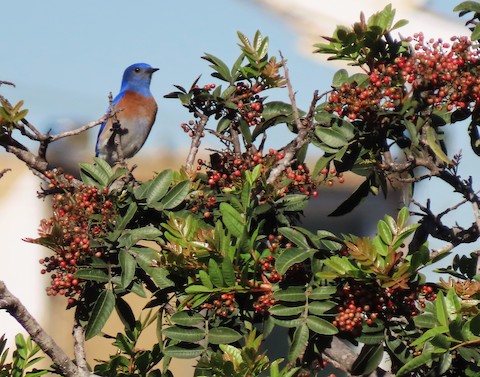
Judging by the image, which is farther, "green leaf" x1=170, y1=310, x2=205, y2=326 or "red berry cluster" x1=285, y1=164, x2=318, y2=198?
"red berry cluster" x1=285, y1=164, x2=318, y2=198

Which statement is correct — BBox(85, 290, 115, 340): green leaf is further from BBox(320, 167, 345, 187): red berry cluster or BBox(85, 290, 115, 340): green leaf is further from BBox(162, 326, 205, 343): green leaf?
BBox(320, 167, 345, 187): red berry cluster

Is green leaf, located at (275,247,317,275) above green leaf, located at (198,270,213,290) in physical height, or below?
above

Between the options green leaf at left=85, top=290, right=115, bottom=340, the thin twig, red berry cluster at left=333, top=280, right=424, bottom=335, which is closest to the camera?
red berry cluster at left=333, top=280, right=424, bottom=335

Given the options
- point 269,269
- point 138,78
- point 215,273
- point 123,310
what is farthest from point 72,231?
point 138,78

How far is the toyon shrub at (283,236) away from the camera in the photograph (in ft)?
7.79

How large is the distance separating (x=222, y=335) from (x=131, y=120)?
4233 mm

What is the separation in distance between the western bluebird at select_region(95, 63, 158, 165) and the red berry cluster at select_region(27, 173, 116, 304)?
3.32 metres

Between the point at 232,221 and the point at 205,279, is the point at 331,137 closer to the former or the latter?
the point at 232,221

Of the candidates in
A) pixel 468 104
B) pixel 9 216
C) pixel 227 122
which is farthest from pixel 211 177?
pixel 9 216

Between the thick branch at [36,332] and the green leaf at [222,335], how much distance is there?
48cm

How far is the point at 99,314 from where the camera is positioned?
8.41 ft

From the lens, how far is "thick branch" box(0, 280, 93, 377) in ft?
8.02

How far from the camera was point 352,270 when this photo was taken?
231cm

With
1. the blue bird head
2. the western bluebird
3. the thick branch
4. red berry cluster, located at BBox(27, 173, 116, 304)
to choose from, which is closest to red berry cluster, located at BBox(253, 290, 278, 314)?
red berry cluster, located at BBox(27, 173, 116, 304)
